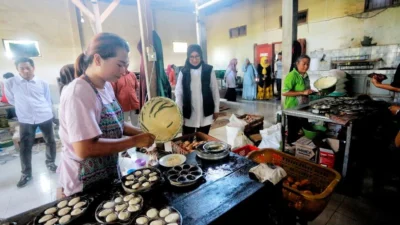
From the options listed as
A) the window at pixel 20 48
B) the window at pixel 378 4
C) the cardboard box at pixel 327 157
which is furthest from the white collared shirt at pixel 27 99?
the window at pixel 378 4

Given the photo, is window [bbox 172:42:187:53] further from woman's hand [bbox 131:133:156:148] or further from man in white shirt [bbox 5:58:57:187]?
A: woman's hand [bbox 131:133:156:148]

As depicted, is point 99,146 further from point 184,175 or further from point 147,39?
point 147,39

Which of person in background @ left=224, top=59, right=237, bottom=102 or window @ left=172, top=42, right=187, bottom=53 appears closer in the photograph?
person in background @ left=224, top=59, right=237, bottom=102

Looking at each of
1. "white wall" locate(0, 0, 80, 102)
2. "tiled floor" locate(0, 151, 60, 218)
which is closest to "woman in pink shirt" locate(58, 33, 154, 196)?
"tiled floor" locate(0, 151, 60, 218)

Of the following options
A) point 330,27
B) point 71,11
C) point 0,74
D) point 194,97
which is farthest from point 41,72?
point 330,27

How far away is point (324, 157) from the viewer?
2.43 m

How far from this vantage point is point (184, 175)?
1121 millimetres

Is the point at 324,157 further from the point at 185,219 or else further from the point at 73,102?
the point at 73,102

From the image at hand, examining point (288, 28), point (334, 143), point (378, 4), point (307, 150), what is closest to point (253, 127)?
point (307, 150)

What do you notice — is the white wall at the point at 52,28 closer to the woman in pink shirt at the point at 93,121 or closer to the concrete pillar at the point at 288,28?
the concrete pillar at the point at 288,28

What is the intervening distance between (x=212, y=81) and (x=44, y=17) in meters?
7.39

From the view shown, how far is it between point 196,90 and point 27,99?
234cm

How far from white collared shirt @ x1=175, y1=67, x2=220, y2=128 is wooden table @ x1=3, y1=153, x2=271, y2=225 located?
4.61 ft

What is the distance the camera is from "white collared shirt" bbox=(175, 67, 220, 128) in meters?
2.52
